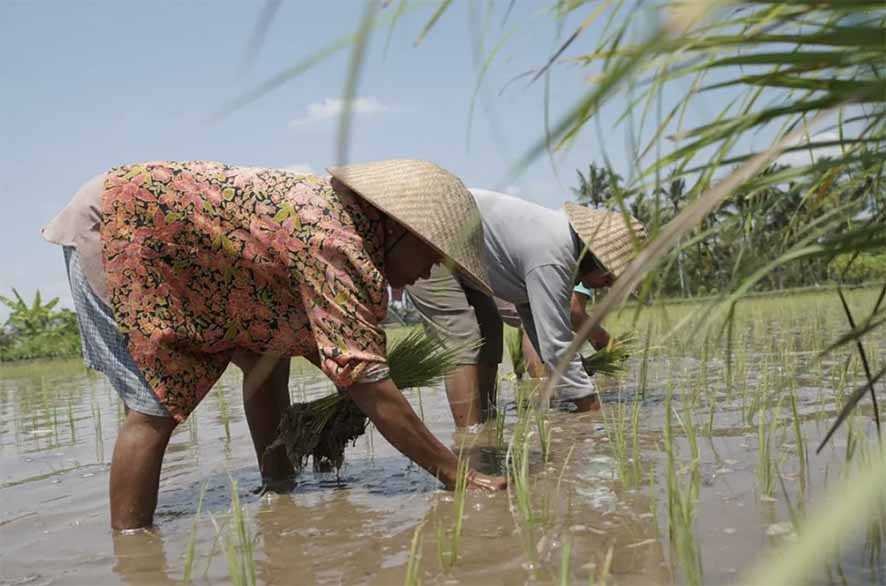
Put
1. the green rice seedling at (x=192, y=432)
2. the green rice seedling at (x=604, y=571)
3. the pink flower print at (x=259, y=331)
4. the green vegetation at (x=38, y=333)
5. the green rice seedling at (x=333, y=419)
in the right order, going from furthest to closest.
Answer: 1. the green vegetation at (x=38, y=333)
2. the green rice seedling at (x=192, y=432)
3. the green rice seedling at (x=333, y=419)
4. the pink flower print at (x=259, y=331)
5. the green rice seedling at (x=604, y=571)

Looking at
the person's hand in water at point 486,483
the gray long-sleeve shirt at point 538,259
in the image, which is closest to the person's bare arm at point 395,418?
the person's hand in water at point 486,483

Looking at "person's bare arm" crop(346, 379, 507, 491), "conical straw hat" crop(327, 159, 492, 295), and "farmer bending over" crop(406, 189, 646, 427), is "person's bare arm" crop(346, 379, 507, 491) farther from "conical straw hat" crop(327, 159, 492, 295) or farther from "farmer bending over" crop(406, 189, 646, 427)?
"farmer bending over" crop(406, 189, 646, 427)

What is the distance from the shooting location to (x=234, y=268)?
2.44 m

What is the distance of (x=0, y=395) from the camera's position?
836 cm

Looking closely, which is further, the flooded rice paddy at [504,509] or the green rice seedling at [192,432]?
the green rice seedling at [192,432]

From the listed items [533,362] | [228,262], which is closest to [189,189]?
Answer: [228,262]

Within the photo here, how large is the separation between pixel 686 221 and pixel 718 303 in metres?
0.39

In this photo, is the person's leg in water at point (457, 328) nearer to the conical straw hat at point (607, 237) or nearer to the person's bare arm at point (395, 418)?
Result: the conical straw hat at point (607, 237)

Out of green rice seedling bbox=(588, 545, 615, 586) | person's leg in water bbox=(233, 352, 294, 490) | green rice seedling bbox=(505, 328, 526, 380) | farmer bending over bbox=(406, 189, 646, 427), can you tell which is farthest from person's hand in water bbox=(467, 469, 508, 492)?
green rice seedling bbox=(505, 328, 526, 380)

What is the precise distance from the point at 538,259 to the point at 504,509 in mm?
1493

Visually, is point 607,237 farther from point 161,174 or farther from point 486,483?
point 161,174

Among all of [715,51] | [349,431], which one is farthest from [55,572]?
[715,51]

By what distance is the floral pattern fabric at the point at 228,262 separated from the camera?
2.26 m

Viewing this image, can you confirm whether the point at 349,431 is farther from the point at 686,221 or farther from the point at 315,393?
the point at 315,393
